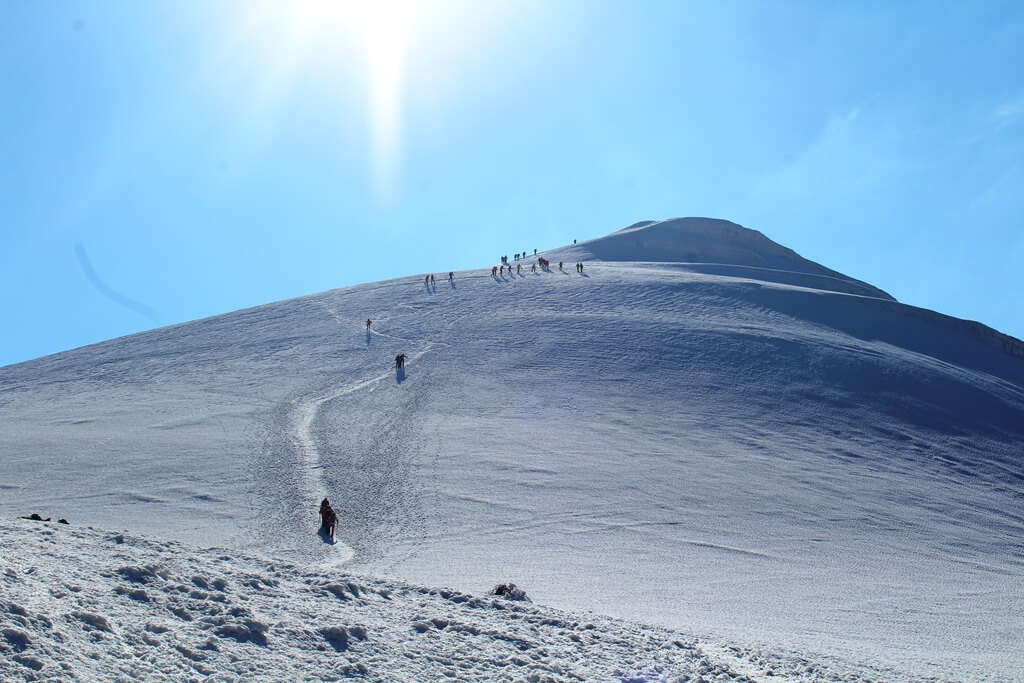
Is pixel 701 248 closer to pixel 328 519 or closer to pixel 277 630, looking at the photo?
pixel 328 519

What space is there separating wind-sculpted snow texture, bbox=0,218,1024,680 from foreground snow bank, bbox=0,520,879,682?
Answer: 74.9 inches

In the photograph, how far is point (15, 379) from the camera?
1441 inches

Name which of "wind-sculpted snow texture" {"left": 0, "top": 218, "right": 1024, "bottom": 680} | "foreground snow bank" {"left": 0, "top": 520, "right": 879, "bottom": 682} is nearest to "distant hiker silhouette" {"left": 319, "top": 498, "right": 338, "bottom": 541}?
"wind-sculpted snow texture" {"left": 0, "top": 218, "right": 1024, "bottom": 680}

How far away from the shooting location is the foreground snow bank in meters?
7.25

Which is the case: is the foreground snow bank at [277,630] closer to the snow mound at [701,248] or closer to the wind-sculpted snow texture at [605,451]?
the wind-sculpted snow texture at [605,451]

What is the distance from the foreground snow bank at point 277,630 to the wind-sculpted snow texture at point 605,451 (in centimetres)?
190

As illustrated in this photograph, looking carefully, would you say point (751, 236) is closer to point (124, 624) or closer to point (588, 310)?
point (588, 310)

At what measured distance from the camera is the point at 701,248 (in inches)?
2680

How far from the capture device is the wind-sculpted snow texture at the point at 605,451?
15.2m

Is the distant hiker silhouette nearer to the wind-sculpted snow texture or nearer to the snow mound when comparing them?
the wind-sculpted snow texture

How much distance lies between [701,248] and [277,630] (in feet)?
206

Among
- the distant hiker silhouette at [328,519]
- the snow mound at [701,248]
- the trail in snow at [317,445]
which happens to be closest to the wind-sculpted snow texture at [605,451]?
the trail in snow at [317,445]

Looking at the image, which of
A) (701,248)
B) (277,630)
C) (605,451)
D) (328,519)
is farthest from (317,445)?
(701,248)

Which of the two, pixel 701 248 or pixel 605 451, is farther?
pixel 701 248
